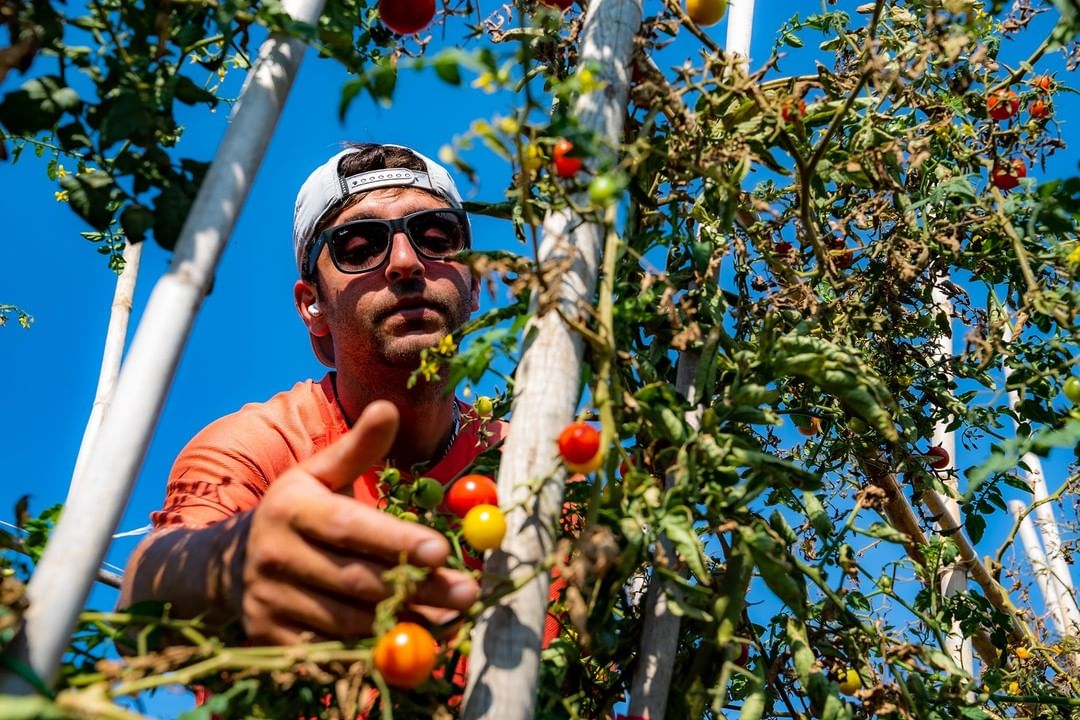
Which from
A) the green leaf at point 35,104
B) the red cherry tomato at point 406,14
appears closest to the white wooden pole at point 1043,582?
the red cherry tomato at point 406,14

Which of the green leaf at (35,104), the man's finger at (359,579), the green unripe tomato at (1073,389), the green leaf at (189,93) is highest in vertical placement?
the green unripe tomato at (1073,389)

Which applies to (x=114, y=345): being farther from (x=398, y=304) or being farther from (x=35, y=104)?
(x=35, y=104)

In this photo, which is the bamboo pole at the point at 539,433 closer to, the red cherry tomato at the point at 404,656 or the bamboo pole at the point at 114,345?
the red cherry tomato at the point at 404,656

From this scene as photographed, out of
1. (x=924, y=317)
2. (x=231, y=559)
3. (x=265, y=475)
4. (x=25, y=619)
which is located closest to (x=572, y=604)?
(x=231, y=559)

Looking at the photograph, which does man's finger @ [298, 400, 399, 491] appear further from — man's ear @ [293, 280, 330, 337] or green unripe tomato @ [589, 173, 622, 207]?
man's ear @ [293, 280, 330, 337]

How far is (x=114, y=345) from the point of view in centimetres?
355

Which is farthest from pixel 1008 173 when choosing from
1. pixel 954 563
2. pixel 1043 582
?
pixel 1043 582

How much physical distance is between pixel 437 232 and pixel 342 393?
1.99 feet

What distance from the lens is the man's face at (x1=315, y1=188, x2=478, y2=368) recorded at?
2662 mm

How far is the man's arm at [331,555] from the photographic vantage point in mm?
1247

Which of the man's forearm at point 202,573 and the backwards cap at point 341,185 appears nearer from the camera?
the man's forearm at point 202,573

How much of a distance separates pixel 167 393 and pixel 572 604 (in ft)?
1.94

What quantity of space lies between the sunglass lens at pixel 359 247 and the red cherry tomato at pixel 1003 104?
1.58 meters

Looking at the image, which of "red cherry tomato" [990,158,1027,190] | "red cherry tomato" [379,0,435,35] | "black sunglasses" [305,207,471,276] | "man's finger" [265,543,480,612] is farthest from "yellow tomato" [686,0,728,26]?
"man's finger" [265,543,480,612]
